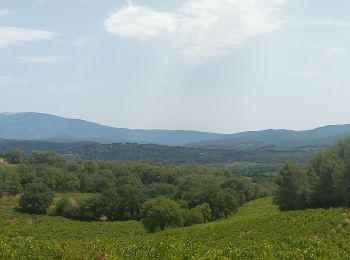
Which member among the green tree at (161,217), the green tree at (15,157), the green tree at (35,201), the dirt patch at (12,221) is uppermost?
the green tree at (15,157)

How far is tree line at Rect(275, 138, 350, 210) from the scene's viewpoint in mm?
65938

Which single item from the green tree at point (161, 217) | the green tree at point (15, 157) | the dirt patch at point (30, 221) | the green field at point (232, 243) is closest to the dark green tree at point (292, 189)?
the green tree at point (161, 217)

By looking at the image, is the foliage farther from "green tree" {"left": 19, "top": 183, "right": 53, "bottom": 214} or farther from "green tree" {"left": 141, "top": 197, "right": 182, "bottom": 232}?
"green tree" {"left": 141, "top": 197, "right": 182, "bottom": 232}

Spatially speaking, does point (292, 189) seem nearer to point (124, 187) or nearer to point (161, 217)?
point (161, 217)

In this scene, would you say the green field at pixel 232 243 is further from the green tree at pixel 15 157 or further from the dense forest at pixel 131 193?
the green tree at pixel 15 157

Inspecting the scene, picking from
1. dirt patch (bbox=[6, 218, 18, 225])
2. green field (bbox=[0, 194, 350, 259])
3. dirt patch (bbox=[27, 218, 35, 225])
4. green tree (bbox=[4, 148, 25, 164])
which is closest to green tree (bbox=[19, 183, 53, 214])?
dirt patch (bbox=[27, 218, 35, 225])

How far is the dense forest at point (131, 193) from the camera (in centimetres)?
8369

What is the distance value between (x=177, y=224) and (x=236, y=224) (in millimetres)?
20620

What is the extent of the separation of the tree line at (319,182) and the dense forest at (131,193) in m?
18.4

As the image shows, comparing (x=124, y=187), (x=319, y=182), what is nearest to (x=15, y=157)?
(x=124, y=187)

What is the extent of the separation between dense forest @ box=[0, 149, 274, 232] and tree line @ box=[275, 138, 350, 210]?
726 inches

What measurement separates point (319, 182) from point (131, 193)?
176 ft

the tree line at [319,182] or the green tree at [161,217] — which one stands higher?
the tree line at [319,182]

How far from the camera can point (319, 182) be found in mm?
70250
